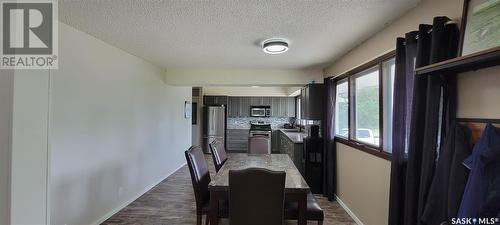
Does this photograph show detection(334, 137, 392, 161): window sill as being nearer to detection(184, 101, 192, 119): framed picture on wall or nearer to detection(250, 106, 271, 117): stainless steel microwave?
detection(184, 101, 192, 119): framed picture on wall

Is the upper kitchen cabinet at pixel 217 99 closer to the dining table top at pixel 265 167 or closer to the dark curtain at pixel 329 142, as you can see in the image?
the dark curtain at pixel 329 142

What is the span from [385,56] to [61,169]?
10.7ft

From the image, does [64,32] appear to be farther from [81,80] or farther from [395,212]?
[395,212]

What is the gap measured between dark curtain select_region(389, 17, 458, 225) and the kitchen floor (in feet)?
4.76

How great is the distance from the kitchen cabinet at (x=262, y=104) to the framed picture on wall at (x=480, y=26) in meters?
6.84

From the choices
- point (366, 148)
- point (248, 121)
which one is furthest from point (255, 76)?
point (248, 121)

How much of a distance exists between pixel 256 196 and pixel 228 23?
5.00ft

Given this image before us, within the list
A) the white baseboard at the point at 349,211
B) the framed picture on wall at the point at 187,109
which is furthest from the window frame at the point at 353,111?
the framed picture on wall at the point at 187,109

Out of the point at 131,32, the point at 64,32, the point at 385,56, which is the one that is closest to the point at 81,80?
the point at 64,32

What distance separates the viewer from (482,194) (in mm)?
1125

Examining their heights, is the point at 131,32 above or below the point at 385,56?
above

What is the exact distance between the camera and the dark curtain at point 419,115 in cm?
144

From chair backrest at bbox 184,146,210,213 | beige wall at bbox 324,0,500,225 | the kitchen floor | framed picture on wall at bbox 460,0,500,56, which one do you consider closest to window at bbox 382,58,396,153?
beige wall at bbox 324,0,500,225

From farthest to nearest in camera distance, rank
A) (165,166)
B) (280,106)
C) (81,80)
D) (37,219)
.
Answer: (280,106)
(165,166)
(81,80)
(37,219)
